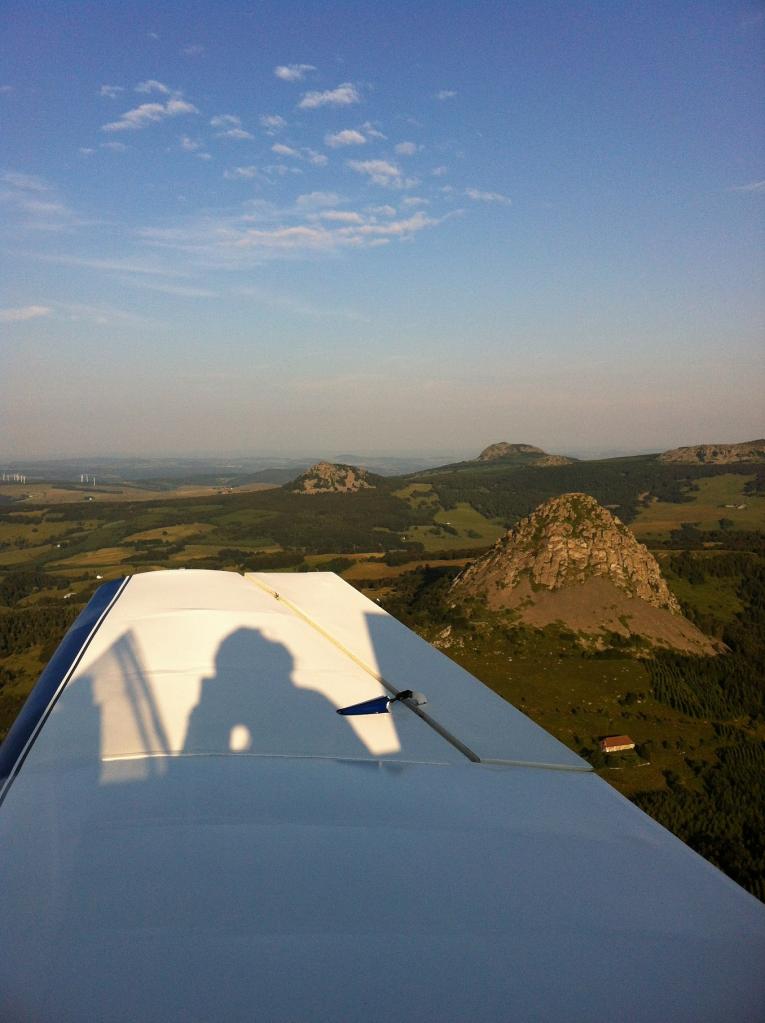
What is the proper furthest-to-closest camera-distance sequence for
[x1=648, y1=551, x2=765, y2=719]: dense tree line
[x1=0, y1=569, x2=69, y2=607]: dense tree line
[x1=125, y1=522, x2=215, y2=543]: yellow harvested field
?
[x1=125, y1=522, x2=215, y2=543]: yellow harvested field, [x1=0, y1=569, x2=69, y2=607]: dense tree line, [x1=648, y1=551, x2=765, y2=719]: dense tree line

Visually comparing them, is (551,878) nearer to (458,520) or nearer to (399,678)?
(399,678)

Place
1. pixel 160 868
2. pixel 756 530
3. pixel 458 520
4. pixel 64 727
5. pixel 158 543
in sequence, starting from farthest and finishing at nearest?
pixel 458 520 → pixel 158 543 → pixel 756 530 → pixel 64 727 → pixel 160 868

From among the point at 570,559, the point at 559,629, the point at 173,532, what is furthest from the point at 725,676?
the point at 173,532

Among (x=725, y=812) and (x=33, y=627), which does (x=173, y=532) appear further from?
(x=725, y=812)

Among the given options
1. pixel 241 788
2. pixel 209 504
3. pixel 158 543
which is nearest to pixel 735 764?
pixel 241 788

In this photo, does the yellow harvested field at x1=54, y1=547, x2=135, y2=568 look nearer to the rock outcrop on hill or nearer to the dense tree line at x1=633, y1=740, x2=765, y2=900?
the rock outcrop on hill

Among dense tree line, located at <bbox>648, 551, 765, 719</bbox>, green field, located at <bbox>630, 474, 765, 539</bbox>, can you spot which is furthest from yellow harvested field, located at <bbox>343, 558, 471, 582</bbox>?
green field, located at <bbox>630, 474, 765, 539</bbox>
